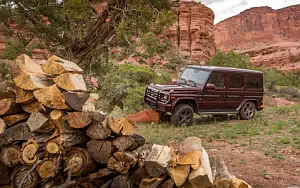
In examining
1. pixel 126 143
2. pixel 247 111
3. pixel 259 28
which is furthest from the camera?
pixel 259 28

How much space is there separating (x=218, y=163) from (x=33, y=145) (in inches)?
90.9

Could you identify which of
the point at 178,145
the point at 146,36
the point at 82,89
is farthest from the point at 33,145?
the point at 146,36

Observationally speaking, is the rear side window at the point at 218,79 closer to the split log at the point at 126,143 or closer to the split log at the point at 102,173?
the split log at the point at 126,143

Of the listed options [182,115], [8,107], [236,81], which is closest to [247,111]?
[236,81]

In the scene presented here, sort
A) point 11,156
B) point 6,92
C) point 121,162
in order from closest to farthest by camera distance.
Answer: point 121,162 → point 11,156 → point 6,92

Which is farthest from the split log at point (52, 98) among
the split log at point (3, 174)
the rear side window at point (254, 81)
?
the rear side window at point (254, 81)

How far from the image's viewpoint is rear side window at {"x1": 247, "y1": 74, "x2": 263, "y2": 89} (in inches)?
408

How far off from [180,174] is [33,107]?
2098mm

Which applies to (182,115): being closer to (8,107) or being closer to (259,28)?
(8,107)

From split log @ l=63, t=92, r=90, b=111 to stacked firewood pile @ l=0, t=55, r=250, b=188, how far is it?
0.01 m

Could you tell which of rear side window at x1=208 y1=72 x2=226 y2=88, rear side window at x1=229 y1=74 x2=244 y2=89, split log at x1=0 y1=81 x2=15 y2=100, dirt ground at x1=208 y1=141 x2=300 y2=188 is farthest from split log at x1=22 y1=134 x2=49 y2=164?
rear side window at x1=229 y1=74 x2=244 y2=89

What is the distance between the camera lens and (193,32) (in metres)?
54.7

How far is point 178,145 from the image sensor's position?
3.58 m

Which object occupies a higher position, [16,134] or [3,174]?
[16,134]
